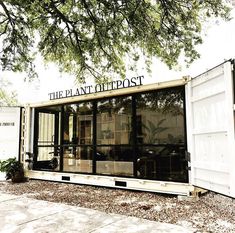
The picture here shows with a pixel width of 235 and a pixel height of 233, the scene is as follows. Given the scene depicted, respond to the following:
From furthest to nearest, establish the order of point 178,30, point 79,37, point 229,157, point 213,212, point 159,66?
1. point 159,66
2. point 79,37
3. point 178,30
4. point 213,212
5. point 229,157

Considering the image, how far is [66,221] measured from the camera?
12.4 feet

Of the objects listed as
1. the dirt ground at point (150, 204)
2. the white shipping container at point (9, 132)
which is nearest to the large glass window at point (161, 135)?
the dirt ground at point (150, 204)

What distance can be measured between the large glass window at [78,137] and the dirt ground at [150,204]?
0.67 meters

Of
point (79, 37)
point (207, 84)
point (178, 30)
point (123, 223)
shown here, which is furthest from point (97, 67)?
point (123, 223)

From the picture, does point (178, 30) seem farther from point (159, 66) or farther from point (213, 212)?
point (213, 212)

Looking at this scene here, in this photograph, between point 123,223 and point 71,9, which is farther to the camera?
point 71,9

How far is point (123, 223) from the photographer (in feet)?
12.0

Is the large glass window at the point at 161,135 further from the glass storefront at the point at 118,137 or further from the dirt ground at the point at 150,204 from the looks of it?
the dirt ground at the point at 150,204

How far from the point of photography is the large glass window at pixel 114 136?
629 centimetres

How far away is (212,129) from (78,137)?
14.0 ft

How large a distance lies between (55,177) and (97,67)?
139 inches

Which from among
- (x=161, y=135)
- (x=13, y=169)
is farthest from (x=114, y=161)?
(x=13, y=169)

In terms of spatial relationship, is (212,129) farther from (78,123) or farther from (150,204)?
(78,123)

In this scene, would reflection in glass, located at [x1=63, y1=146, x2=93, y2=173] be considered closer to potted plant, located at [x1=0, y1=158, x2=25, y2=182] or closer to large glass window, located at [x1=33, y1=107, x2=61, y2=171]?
large glass window, located at [x1=33, y1=107, x2=61, y2=171]
